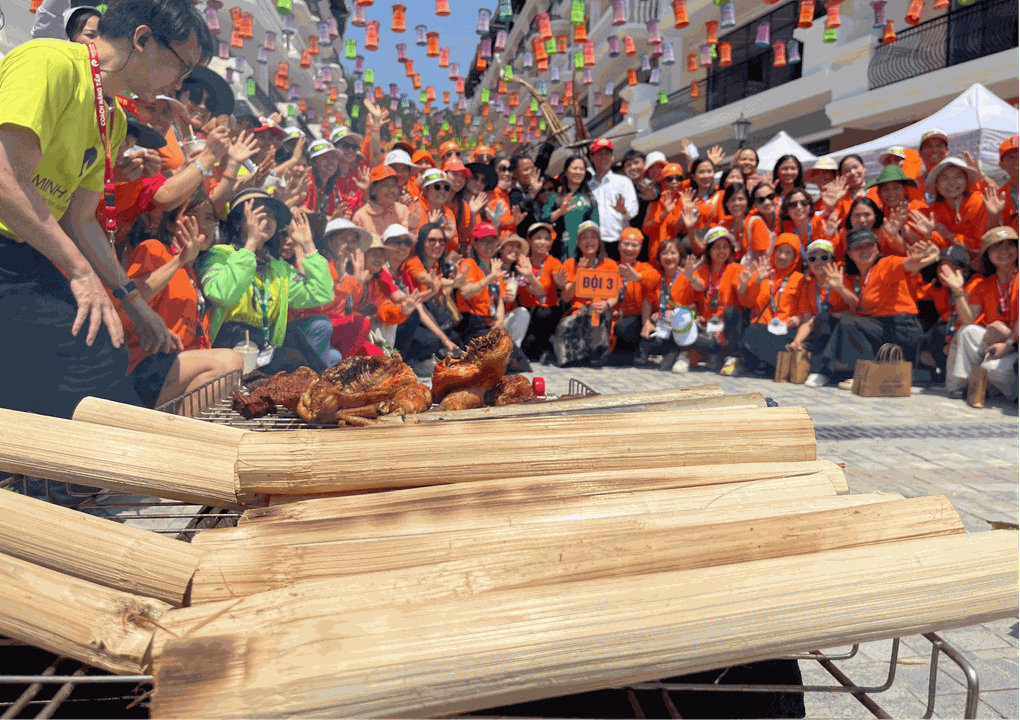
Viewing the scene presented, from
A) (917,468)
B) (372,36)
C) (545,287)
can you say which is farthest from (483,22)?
(917,468)

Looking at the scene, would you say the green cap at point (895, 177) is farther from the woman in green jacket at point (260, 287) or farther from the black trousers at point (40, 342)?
the black trousers at point (40, 342)

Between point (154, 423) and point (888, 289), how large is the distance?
26.8 feet

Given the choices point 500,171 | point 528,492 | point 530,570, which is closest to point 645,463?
point 528,492

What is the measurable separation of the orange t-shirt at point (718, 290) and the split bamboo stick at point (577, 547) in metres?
7.53

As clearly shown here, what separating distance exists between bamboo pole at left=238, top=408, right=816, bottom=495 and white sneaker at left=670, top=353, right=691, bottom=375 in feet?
23.3

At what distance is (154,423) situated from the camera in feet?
4.30

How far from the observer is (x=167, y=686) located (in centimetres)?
74

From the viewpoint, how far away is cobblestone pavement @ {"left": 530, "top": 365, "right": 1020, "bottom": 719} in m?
→ 2.27

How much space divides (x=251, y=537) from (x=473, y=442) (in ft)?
1.39

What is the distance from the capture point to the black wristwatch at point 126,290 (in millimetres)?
2022

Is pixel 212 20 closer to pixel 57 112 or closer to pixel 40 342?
pixel 57 112

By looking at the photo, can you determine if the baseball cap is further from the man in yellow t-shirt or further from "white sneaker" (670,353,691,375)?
"white sneaker" (670,353,691,375)

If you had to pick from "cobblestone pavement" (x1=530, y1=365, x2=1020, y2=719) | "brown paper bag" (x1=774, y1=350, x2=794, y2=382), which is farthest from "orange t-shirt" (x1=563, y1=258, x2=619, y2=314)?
"brown paper bag" (x1=774, y1=350, x2=794, y2=382)

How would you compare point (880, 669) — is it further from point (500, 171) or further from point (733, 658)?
point (500, 171)
